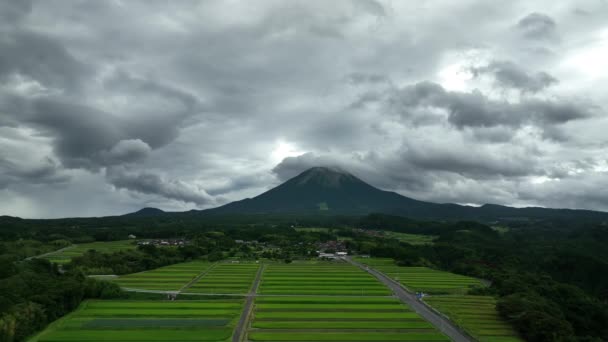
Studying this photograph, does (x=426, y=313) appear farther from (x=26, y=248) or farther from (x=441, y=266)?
(x=26, y=248)

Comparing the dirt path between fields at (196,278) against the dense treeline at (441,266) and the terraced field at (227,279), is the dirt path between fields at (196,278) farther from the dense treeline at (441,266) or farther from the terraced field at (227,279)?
the dense treeline at (441,266)

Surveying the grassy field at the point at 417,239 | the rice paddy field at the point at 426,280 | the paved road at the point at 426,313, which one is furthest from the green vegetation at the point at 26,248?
the grassy field at the point at 417,239

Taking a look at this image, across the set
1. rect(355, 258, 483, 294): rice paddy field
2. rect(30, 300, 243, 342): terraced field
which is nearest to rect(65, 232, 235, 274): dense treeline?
rect(30, 300, 243, 342): terraced field

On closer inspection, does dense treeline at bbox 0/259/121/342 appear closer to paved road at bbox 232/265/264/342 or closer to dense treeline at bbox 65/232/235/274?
dense treeline at bbox 65/232/235/274

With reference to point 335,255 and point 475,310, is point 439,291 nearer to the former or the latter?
point 475,310

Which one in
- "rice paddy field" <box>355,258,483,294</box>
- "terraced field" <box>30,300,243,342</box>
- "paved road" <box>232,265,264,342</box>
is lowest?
"rice paddy field" <box>355,258,483,294</box>

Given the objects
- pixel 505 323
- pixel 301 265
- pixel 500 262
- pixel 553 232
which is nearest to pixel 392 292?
pixel 505 323
